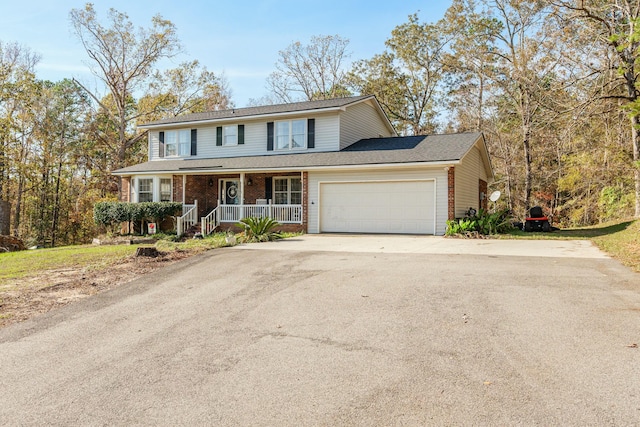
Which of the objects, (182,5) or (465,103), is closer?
(182,5)

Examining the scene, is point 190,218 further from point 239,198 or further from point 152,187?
point 152,187

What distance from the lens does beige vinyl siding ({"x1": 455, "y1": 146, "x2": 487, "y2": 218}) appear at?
638 inches

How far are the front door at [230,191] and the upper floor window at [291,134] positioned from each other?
9.04ft

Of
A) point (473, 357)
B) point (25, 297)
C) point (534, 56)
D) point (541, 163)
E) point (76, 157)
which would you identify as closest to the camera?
point (473, 357)

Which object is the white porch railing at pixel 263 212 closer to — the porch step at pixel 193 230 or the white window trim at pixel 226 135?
the porch step at pixel 193 230

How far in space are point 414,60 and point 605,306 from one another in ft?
89.8

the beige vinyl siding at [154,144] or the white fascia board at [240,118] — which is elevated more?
the white fascia board at [240,118]

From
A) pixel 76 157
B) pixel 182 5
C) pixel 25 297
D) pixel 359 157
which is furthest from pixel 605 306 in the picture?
pixel 76 157

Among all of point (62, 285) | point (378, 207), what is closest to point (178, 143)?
point (378, 207)

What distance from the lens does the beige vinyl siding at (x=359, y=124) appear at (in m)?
19.0

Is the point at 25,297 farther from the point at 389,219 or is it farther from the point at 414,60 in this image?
the point at 414,60

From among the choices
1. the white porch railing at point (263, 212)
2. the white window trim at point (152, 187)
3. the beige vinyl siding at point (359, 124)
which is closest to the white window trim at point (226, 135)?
the white window trim at point (152, 187)

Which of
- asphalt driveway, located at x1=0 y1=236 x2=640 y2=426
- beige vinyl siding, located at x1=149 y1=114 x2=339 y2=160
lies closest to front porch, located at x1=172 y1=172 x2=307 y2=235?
beige vinyl siding, located at x1=149 y1=114 x2=339 y2=160

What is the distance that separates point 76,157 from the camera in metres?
31.3
